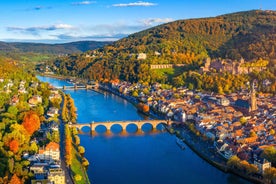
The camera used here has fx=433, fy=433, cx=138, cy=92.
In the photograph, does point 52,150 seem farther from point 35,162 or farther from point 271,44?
point 271,44

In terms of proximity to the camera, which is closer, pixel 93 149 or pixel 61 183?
pixel 61 183

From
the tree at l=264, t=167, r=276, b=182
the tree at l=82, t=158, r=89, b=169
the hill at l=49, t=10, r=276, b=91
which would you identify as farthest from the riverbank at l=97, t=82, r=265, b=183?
the hill at l=49, t=10, r=276, b=91

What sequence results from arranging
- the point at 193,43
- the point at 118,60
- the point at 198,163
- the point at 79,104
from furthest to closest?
1. the point at 193,43
2. the point at 118,60
3. the point at 79,104
4. the point at 198,163

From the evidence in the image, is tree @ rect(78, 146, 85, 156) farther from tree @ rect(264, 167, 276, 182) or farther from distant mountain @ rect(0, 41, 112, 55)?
distant mountain @ rect(0, 41, 112, 55)

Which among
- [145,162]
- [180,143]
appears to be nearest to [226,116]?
[180,143]

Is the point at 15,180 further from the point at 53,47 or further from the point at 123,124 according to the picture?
the point at 53,47

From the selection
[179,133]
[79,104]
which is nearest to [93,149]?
[179,133]

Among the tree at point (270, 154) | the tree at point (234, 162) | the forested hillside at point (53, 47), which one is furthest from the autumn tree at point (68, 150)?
the forested hillside at point (53, 47)
